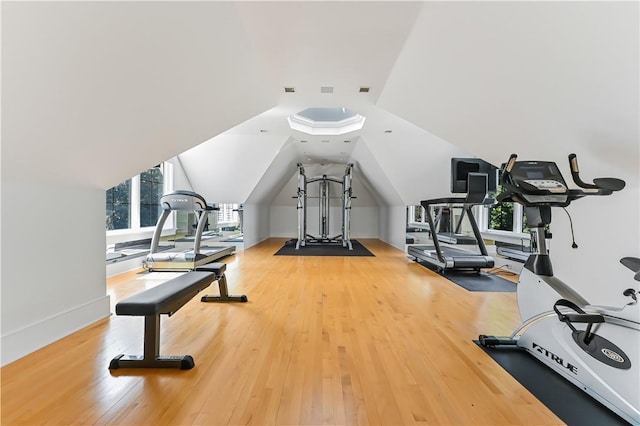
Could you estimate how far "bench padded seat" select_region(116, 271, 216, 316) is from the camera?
1.86 metres

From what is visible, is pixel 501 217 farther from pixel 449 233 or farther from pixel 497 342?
pixel 497 342

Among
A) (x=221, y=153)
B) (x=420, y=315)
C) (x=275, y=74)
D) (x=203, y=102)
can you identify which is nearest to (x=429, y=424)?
(x=420, y=315)

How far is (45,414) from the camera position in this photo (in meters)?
1.53

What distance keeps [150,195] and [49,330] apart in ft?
13.6

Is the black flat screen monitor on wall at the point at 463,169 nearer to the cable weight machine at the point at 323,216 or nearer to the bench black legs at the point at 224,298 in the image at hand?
the cable weight machine at the point at 323,216

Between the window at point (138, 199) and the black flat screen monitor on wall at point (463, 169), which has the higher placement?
the black flat screen monitor on wall at point (463, 169)

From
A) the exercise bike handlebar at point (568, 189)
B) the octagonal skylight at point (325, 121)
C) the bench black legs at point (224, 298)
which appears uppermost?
the octagonal skylight at point (325, 121)

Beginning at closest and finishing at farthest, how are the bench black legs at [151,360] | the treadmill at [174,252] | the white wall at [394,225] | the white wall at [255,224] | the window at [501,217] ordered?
the bench black legs at [151,360]
the treadmill at [174,252]
the window at [501,217]
the white wall at [394,225]
the white wall at [255,224]

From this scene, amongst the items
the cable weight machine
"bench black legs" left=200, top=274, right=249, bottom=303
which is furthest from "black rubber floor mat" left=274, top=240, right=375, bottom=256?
"bench black legs" left=200, top=274, right=249, bottom=303

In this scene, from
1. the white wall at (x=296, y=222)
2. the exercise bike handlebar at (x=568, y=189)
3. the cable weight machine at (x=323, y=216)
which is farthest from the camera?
the white wall at (x=296, y=222)

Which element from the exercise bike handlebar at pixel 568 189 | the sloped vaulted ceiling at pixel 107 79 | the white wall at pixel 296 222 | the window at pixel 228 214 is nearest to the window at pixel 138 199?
the window at pixel 228 214

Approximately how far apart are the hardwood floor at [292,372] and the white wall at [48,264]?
0.46 ft

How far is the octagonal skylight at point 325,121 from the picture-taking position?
5.82 m

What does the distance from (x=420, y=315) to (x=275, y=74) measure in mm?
2673
